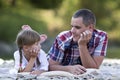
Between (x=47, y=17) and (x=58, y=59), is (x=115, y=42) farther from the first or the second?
(x=58, y=59)

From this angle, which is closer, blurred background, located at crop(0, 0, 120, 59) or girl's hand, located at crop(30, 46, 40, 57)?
girl's hand, located at crop(30, 46, 40, 57)

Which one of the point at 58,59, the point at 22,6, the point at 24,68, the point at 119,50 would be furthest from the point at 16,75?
the point at 119,50

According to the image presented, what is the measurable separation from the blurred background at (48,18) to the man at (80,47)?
9421mm

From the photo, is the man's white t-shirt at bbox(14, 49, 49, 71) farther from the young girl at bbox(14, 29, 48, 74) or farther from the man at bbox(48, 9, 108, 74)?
the man at bbox(48, 9, 108, 74)

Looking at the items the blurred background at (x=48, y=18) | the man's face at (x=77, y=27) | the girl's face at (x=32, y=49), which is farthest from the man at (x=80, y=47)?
the blurred background at (x=48, y=18)

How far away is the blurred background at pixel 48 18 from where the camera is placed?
15.0 m

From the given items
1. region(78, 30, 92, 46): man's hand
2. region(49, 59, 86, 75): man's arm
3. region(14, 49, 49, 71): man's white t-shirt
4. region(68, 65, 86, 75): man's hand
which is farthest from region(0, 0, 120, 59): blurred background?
region(78, 30, 92, 46): man's hand

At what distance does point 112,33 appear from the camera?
17.8m

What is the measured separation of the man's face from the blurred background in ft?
31.8

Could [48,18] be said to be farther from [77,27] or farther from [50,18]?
[77,27]

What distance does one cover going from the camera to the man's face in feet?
14.6

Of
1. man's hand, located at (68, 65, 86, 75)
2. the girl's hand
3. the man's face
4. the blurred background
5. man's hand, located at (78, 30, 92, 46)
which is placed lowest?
man's hand, located at (68, 65, 86, 75)

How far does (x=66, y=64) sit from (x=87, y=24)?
478 mm

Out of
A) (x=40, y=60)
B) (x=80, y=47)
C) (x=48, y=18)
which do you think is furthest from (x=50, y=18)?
(x=80, y=47)
